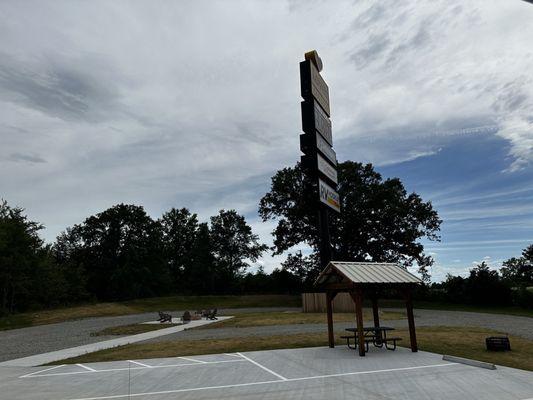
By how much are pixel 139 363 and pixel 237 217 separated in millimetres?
70653

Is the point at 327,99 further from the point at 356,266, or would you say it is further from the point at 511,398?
the point at 511,398

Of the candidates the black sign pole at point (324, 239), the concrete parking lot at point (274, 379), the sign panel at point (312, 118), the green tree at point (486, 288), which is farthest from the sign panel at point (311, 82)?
the green tree at point (486, 288)

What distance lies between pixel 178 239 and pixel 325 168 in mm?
63261

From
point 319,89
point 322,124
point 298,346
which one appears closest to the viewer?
point 298,346

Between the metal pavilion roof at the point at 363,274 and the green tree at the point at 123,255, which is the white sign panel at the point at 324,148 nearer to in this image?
the metal pavilion roof at the point at 363,274

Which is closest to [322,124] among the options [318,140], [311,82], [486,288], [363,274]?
[318,140]

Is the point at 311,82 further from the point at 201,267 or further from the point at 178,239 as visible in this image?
the point at 178,239

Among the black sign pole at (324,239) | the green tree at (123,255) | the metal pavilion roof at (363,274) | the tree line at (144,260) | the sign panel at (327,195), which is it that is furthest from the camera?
the green tree at (123,255)

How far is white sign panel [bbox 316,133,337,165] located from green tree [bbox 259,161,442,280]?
18.7 m

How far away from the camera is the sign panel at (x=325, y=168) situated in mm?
25497

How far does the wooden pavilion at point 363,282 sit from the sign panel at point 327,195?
38.3 ft

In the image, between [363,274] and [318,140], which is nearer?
[363,274]

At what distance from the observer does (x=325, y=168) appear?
86.9ft

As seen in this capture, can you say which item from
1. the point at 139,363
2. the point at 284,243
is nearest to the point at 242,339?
the point at 139,363
